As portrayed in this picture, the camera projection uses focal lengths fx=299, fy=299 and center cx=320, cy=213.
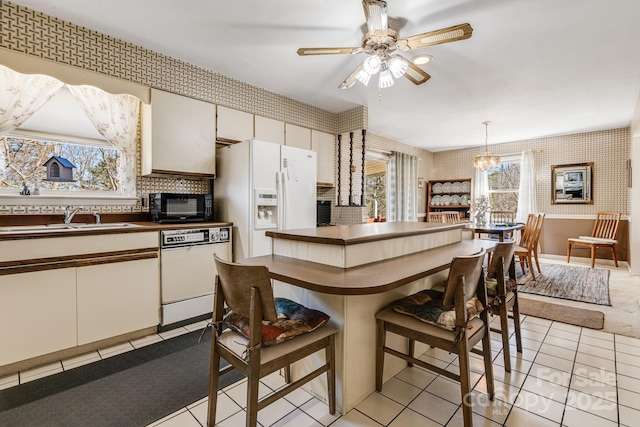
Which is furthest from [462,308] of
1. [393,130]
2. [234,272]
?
[393,130]

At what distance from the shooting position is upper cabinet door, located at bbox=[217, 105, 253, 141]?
3.20 m

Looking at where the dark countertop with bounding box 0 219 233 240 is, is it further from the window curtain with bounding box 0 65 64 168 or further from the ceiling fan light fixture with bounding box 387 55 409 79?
the ceiling fan light fixture with bounding box 387 55 409 79

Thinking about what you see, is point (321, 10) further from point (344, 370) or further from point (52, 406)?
point (52, 406)

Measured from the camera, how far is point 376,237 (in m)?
1.75

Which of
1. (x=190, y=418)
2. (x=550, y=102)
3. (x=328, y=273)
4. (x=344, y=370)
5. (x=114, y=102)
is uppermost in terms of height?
(x=550, y=102)

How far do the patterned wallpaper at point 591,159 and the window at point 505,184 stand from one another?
309 millimetres

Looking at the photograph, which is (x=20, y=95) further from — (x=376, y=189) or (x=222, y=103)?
(x=376, y=189)

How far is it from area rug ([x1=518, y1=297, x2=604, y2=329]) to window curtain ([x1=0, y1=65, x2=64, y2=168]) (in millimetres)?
4723

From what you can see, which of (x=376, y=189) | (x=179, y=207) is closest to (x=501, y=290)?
(x=179, y=207)

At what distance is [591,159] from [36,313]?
25.7ft

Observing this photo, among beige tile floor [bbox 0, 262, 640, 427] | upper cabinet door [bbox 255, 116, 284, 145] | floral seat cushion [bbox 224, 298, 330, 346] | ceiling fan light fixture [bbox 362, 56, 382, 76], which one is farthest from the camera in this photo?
upper cabinet door [bbox 255, 116, 284, 145]

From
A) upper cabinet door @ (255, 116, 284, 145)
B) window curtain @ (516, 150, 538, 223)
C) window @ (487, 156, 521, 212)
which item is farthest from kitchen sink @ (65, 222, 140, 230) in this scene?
window @ (487, 156, 521, 212)

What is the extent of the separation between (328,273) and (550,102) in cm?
423

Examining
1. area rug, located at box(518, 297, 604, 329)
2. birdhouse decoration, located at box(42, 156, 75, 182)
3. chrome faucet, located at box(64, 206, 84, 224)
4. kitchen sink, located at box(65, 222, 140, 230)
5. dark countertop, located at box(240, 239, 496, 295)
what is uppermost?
birdhouse decoration, located at box(42, 156, 75, 182)
